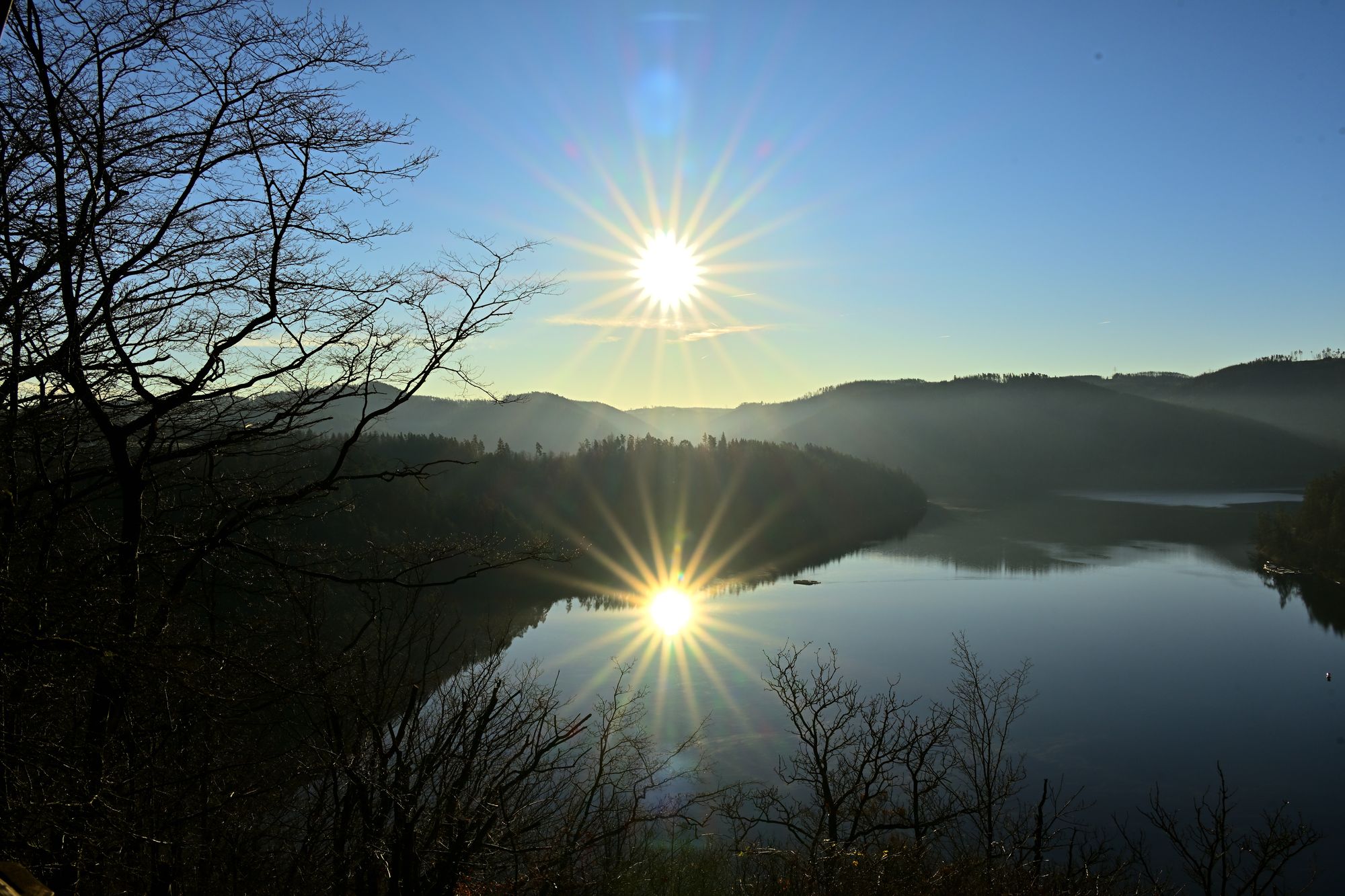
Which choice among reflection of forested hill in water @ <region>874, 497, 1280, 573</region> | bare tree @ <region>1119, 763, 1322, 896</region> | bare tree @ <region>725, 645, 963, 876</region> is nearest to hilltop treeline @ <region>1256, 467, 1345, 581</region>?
reflection of forested hill in water @ <region>874, 497, 1280, 573</region>

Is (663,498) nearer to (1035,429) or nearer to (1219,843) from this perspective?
(1219,843)

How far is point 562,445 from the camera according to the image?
14075 centimetres

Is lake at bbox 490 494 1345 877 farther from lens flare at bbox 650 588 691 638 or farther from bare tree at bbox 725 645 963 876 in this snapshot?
bare tree at bbox 725 645 963 876

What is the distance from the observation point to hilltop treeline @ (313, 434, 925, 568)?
149 feet

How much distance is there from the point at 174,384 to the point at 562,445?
452 ft

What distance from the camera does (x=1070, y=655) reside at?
23078 millimetres

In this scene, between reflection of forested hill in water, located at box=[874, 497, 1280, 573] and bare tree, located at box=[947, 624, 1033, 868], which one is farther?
reflection of forested hill in water, located at box=[874, 497, 1280, 573]

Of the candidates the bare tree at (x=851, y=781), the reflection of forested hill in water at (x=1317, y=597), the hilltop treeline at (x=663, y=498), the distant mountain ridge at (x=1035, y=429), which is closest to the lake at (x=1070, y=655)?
the reflection of forested hill in water at (x=1317, y=597)

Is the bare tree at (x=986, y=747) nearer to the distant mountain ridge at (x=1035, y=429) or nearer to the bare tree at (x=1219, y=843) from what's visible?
the bare tree at (x=1219, y=843)

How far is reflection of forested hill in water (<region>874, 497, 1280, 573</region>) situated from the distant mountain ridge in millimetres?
22488

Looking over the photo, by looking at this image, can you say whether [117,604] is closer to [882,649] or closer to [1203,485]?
[882,649]

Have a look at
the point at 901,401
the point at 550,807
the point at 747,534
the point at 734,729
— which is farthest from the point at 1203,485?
the point at 550,807

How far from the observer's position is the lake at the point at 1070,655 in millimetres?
15828

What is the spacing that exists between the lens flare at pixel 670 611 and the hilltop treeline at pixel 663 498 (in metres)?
9.71
